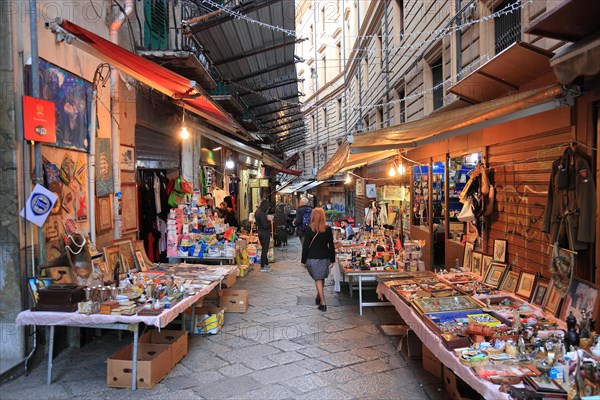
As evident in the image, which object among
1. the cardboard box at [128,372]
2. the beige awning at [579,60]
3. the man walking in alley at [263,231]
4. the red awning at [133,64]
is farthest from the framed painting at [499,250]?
the man walking in alley at [263,231]

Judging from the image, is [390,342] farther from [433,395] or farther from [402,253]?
[402,253]

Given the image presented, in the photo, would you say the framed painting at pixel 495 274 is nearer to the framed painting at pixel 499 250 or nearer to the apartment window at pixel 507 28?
the framed painting at pixel 499 250

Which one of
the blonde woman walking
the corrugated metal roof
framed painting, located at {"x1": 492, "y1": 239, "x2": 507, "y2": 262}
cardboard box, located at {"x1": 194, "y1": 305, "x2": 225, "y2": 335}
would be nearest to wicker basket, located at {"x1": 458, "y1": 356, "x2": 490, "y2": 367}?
framed painting, located at {"x1": 492, "y1": 239, "x2": 507, "y2": 262}

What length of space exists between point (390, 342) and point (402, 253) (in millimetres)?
2174

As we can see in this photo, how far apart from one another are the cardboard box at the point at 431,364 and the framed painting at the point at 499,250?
180 cm

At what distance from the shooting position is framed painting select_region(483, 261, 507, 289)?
559 centimetres

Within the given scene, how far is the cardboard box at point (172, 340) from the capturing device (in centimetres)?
498

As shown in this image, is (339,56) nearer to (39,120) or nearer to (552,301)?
(39,120)

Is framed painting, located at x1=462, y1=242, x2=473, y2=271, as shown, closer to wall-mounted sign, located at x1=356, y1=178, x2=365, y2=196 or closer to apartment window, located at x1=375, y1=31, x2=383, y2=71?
wall-mounted sign, located at x1=356, y1=178, x2=365, y2=196

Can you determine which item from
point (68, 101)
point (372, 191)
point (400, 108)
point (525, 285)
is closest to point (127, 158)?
point (68, 101)

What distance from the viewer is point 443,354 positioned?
3.72m

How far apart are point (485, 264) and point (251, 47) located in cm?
763

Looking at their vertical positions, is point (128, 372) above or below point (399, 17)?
below

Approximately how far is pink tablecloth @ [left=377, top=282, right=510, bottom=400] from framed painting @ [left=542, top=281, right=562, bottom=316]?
1244 millimetres
